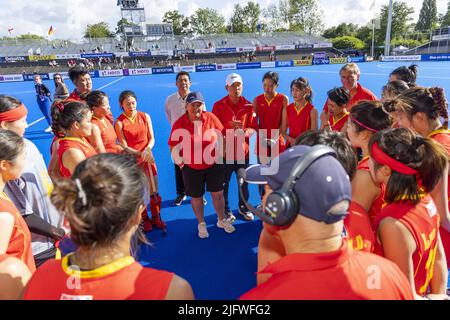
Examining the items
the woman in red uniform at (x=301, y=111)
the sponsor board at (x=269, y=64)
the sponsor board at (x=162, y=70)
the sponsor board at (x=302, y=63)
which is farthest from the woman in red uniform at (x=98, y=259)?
the sponsor board at (x=302, y=63)

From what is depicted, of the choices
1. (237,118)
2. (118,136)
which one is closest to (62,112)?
(118,136)

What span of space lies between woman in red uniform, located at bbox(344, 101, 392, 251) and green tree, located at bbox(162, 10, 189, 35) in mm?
82114

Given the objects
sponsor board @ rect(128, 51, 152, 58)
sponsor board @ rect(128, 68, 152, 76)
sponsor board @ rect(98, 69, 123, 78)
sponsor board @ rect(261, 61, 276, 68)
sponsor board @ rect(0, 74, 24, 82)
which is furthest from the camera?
sponsor board @ rect(128, 51, 152, 58)

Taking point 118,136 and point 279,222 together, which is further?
point 118,136

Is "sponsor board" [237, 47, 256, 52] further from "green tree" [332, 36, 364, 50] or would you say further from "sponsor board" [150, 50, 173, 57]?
"green tree" [332, 36, 364, 50]

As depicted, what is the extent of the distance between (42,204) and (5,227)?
866mm

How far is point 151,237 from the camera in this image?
410 cm

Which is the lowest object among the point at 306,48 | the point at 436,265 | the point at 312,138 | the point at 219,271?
the point at 219,271

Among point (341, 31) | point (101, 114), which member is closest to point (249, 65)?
point (101, 114)

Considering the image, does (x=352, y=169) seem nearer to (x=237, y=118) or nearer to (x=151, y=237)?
(x=237, y=118)

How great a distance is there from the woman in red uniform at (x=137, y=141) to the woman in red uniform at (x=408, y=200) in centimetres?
314

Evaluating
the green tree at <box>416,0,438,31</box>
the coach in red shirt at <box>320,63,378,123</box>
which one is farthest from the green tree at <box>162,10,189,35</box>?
the coach in red shirt at <box>320,63,378,123</box>

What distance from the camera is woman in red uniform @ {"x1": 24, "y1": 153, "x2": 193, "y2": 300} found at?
1.11 meters
